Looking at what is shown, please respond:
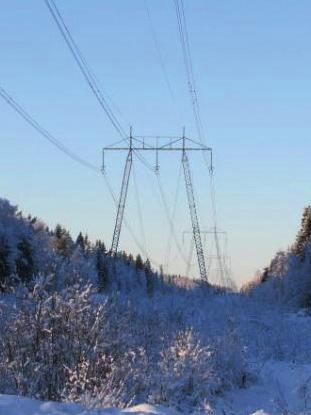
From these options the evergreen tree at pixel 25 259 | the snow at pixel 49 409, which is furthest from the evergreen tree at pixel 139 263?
the snow at pixel 49 409

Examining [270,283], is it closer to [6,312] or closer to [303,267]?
[303,267]

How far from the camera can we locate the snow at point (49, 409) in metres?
7.16

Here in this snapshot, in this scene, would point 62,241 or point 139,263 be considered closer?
point 62,241

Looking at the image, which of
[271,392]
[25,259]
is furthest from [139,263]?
[271,392]

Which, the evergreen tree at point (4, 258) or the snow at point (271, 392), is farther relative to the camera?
the evergreen tree at point (4, 258)

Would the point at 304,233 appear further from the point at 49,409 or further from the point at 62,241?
the point at 49,409

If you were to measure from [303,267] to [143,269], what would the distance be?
91369 mm

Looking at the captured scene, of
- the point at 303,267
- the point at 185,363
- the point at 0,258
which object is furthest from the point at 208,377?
the point at 303,267

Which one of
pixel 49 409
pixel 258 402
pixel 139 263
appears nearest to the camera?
pixel 49 409

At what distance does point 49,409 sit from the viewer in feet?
24.1

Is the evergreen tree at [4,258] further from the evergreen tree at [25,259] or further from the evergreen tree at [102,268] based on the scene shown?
the evergreen tree at [102,268]

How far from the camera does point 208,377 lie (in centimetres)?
1195

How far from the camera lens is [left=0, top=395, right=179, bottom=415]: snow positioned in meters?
7.16

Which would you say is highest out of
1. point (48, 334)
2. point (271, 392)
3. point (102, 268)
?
point (102, 268)
